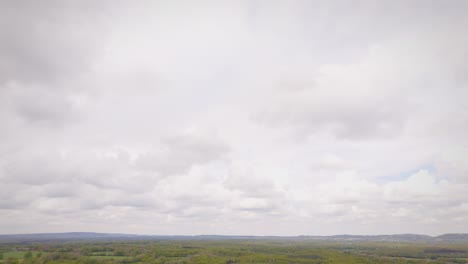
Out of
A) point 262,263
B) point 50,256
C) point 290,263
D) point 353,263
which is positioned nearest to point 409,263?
point 353,263

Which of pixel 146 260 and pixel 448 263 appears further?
pixel 448 263

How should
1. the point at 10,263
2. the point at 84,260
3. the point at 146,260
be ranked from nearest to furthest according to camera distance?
the point at 10,263 → the point at 84,260 → the point at 146,260

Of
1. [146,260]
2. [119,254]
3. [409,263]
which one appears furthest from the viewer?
[119,254]

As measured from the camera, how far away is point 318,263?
163375 mm

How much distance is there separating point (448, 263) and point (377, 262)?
56.0m

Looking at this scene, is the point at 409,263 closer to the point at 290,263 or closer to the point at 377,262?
the point at 377,262

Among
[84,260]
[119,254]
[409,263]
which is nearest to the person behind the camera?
[84,260]

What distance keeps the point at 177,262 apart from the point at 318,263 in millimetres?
75225

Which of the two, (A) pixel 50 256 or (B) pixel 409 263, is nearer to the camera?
(A) pixel 50 256

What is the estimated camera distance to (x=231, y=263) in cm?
15800

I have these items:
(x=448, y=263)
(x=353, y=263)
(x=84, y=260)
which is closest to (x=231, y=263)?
(x=353, y=263)

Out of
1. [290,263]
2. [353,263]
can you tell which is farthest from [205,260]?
[353,263]

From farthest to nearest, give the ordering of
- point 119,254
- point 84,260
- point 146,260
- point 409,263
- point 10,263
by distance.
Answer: point 119,254 → point 409,263 → point 146,260 → point 84,260 → point 10,263

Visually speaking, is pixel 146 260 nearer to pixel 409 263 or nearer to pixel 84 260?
pixel 84 260
